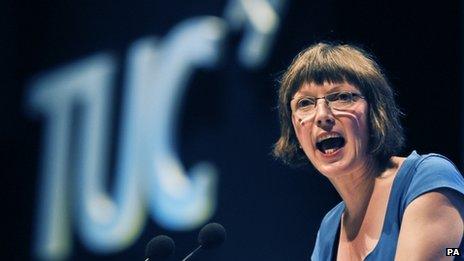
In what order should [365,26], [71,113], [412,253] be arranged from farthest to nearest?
[71,113] → [365,26] → [412,253]

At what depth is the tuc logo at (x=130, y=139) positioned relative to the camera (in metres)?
3.54

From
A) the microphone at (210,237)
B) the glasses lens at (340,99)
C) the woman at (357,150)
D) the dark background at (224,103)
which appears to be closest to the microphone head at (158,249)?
the microphone at (210,237)

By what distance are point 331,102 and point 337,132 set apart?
9cm

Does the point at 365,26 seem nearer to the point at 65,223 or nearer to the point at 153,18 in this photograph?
the point at 153,18

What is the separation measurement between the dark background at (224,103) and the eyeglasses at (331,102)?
140 cm

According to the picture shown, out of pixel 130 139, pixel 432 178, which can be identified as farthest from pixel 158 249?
pixel 130 139

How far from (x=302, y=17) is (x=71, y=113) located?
4.26 feet

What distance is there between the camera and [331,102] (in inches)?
77.5

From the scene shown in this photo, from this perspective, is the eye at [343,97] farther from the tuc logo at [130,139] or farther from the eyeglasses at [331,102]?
the tuc logo at [130,139]

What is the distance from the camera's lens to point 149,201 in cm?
354

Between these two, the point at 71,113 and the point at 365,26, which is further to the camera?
the point at 71,113

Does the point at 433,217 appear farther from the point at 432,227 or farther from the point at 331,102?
the point at 331,102

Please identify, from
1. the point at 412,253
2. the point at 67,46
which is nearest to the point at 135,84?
the point at 67,46

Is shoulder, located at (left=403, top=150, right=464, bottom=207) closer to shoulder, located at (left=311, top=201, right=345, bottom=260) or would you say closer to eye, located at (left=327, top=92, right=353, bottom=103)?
eye, located at (left=327, top=92, right=353, bottom=103)
